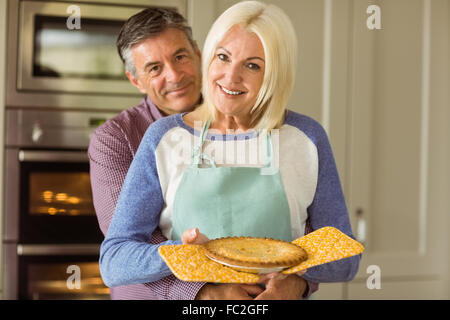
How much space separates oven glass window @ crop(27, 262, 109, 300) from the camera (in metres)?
1.09

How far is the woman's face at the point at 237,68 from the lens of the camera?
587 mm

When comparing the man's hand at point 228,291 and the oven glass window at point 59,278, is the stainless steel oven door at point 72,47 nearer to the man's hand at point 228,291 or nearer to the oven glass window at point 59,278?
the oven glass window at point 59,278

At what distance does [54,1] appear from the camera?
3.47ft

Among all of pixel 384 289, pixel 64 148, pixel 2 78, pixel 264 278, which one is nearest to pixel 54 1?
pixel 2 78

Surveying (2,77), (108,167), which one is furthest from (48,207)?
(108,167)

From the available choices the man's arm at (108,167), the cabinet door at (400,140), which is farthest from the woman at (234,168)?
the cabinet door at (400,140)

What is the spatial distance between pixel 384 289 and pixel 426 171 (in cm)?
28

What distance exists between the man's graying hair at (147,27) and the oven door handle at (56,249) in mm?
511

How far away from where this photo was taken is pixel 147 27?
0.78 meters

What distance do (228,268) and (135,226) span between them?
160 millimetres

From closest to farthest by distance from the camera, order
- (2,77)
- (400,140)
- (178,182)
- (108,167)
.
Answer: (178,182), (108,167), (400,140), (2,77)

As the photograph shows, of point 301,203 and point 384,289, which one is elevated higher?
point 301,203

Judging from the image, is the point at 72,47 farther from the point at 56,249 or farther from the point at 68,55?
the point at 56,249

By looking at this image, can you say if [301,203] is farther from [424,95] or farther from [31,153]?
[31,153]
